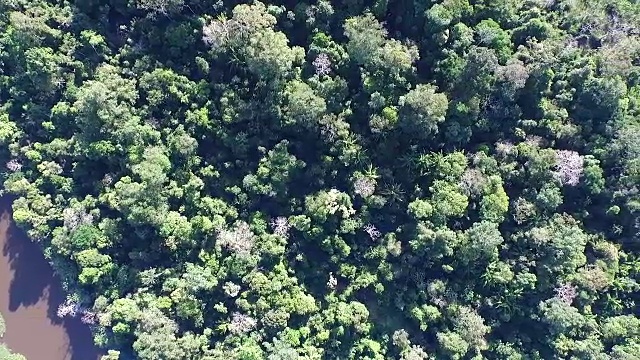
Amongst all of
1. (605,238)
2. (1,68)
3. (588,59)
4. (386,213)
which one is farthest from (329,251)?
(1,68)

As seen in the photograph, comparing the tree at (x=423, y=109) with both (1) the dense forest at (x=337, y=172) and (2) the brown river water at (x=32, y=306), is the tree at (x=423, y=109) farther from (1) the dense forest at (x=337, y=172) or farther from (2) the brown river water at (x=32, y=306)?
(2) the brown river water at (x=32, y=306)

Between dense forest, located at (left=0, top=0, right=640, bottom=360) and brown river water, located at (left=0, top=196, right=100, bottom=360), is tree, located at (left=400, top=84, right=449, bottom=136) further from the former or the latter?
brown river water, located at (left=0, top=196, right=100, bottom=360)

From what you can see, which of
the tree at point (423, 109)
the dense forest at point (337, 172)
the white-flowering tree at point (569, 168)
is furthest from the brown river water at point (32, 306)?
the white-flowering tree at point (569, 168)

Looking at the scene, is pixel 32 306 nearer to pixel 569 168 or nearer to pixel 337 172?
pixel 337 172

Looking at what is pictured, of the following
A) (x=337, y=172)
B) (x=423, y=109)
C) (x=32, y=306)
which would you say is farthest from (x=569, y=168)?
(x=32, y=306)

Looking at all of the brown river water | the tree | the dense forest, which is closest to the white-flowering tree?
the dense forest

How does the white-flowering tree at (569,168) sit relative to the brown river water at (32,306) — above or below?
above
